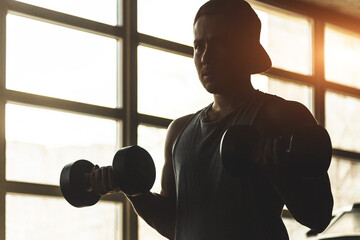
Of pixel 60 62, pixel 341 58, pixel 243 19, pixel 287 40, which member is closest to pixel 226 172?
pixel 243 19

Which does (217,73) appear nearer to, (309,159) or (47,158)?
(309,159)

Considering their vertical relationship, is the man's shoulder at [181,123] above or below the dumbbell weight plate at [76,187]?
above

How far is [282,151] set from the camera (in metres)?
1.01

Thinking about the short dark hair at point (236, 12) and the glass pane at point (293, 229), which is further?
the glass pane at point (293, 229)

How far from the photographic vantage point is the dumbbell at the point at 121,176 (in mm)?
1265

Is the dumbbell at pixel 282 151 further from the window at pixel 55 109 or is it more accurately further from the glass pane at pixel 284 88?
→ the glass pane at pixel 284 88

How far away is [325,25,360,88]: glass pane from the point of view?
562 cm

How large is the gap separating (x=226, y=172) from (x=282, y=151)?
155mm

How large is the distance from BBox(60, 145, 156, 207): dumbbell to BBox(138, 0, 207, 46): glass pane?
3.12 m

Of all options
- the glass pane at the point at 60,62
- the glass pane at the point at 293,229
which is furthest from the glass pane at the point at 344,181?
the glass pane at the point at 60,62

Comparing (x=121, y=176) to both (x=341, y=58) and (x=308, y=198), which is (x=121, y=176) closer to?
(x=308, y=198)

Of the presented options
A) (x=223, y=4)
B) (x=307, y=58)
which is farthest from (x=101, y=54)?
(x=223, y=4)

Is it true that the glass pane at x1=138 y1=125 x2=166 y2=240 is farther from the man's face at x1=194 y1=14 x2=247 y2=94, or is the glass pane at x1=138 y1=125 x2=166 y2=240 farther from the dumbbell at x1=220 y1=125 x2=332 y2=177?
the dumbbell at x1=220 y1=125 x2=332 y2=177

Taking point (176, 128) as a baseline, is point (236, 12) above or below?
above
